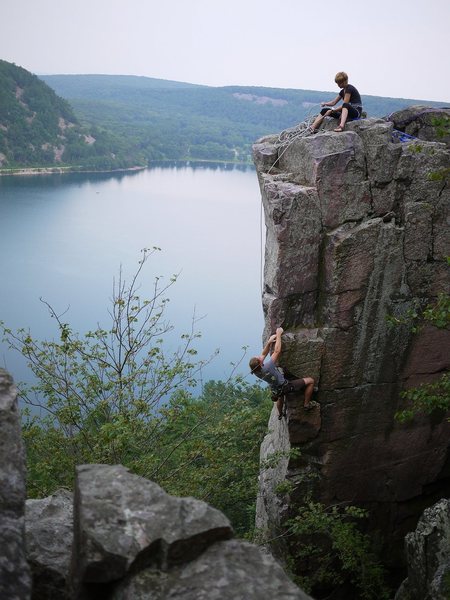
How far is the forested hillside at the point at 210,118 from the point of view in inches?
4106

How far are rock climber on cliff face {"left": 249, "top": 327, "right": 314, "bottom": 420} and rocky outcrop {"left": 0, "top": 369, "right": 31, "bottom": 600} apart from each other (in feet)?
14.8

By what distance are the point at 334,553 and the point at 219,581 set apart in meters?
7.35

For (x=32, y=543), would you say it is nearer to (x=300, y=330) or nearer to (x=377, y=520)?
(x=300, y=330)

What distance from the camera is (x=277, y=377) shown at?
959 centimetres

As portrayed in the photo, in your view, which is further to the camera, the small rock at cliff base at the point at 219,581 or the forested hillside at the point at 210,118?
the forested hillside at the point at 210,118

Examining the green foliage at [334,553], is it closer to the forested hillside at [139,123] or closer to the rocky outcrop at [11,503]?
the rocky outcrop at [11,503]

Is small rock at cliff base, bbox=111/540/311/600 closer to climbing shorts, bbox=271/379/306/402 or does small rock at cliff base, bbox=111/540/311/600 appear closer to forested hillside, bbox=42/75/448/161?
climbing shorts, bbox=271/379/306/402

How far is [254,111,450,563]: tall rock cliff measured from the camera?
973cm

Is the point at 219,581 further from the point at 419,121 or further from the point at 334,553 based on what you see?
the point at 419,121

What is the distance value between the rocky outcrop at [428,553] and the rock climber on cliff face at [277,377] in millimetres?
2652

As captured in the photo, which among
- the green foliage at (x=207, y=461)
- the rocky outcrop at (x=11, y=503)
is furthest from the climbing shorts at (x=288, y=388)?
the rocky outcrop at (x=11, y=503)

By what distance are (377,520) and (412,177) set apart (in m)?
6.01

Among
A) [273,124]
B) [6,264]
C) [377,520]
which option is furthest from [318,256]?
[273,124]

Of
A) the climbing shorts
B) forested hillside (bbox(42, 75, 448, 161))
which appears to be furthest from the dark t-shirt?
forested hillside (bbox(42, 75, 448, 161))
